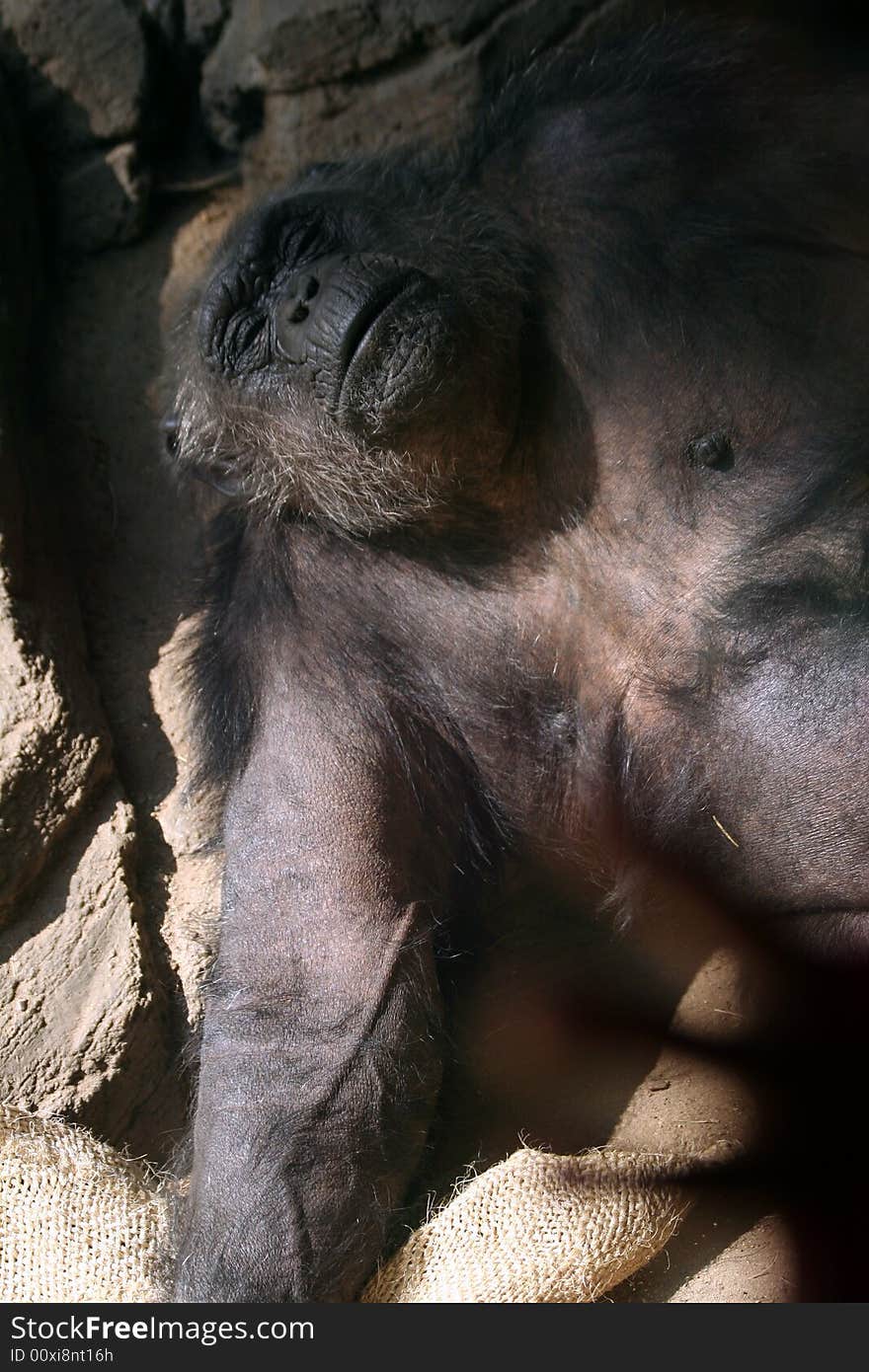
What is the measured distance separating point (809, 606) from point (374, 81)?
292 cm

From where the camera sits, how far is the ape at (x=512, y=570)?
2.68 meters

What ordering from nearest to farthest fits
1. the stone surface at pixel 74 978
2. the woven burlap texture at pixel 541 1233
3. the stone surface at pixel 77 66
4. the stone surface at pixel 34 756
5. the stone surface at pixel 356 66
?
1. the woven burlap texture at pixel 541 1233
2. the stone surface at pixel 74 978
3. the stone surface at pixel 34 756
4. the stone surface at pixel 356 66
5. the stone surface at pixel 77 66

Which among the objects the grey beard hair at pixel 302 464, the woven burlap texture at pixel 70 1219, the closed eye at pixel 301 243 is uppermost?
the closed eye at pixel 301 243

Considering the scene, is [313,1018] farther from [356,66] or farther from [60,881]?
[356,66]

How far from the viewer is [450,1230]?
8.97 ft

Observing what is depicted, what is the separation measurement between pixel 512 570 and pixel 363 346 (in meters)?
0.63

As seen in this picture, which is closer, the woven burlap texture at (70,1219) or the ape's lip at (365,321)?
the woven burlap texture at (70,1219)

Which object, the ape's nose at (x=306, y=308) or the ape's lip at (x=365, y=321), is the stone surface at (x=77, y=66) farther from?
the ape's lip at (x=365, y=321)

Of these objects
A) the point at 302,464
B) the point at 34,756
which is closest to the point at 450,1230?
the point at 34,756

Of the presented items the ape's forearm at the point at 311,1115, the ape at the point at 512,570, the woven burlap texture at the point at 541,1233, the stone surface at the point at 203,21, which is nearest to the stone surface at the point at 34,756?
the ape at the point at 512,570

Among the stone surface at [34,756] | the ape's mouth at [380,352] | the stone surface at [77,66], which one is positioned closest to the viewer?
the ape's mouth at [380,352]

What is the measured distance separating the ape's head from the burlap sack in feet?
5.00

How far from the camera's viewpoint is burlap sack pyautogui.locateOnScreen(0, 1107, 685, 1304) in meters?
2.62

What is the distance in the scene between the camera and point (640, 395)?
286 centimetres
